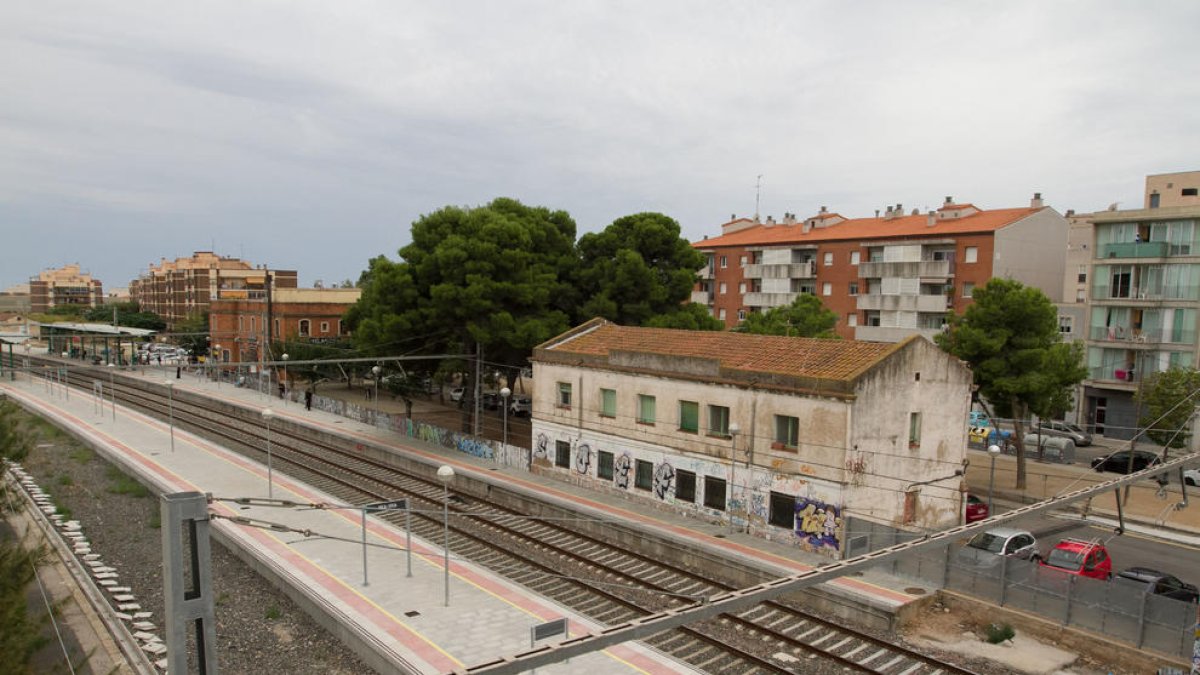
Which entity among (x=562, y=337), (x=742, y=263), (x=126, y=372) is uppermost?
(x=742, y=263)

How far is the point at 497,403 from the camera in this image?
2190 inches

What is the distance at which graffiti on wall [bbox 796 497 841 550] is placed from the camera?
23.9 meters

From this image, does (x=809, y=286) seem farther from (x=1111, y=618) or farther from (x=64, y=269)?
(x=64, y=269)

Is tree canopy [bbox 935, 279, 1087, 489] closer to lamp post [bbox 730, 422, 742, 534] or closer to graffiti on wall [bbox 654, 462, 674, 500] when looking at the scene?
lamp post [bbox 730, 422, 742, 534]

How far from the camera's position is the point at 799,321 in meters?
43.9

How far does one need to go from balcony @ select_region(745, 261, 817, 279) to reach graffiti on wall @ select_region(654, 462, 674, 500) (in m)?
39.4

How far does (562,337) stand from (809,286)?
35.8m

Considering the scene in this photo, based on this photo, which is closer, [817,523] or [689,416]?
[817,523]

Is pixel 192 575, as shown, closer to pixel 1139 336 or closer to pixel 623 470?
pixel 623 470

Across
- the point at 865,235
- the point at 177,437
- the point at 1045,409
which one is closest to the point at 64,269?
the point at 177,437

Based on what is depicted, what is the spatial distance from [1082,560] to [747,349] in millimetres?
12313

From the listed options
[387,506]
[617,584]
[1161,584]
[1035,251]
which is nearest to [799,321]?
[1161,584]

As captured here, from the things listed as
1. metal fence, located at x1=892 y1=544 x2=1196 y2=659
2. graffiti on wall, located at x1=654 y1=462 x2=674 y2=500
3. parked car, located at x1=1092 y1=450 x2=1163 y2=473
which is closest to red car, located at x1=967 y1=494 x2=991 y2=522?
metal fence, located at x1=892 y1=544 x2=1196 y2=659

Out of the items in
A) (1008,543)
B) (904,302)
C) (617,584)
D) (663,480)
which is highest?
(904,302)
